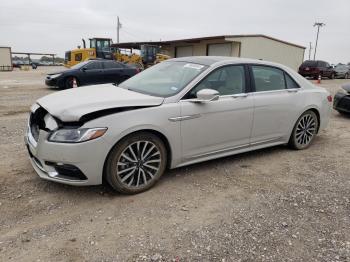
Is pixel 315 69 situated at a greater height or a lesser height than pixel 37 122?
greater

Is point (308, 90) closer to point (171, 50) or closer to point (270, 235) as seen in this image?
point (270, 235)

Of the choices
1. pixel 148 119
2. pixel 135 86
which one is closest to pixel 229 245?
pixel 148 119

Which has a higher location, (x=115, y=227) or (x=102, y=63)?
(x=102, y=63)

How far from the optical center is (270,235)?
2863mm

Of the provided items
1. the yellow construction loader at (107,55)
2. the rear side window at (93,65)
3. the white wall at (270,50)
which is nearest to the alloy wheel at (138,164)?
the rear side window at (93,65)

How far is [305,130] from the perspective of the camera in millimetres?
5250

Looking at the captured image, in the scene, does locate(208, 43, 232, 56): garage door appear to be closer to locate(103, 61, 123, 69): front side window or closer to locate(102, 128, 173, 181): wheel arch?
locate(103, 61, 123, 69): front side window

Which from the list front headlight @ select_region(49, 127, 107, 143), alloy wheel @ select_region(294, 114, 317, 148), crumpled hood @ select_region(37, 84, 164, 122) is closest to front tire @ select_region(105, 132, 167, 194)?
front headlight @ select_region(49, 127, 107, 143)

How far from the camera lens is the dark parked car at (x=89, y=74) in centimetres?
1323

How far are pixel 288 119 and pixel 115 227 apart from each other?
3.22 m

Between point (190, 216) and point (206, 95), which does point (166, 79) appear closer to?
point (206, 95)

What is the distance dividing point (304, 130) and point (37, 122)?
4080 mm

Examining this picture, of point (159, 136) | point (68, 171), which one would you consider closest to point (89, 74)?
point (159, 136)

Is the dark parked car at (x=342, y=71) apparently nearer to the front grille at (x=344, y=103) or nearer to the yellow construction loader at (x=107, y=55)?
the yellow construction loader at (x=107, y=55)
